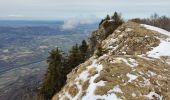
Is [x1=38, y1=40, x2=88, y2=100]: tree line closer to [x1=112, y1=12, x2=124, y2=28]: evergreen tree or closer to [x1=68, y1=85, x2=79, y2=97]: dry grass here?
[x1=112, y1=12, x2=124, y2=28]: evergreen tree

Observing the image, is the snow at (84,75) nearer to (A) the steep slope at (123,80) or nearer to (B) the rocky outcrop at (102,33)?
(A) the steep slope at (123,80)

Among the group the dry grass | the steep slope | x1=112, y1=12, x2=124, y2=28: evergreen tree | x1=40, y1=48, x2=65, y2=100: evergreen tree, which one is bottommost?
x1=40, y1=48, x2=65, y2=100: evergreen tree

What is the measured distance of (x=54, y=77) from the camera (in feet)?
236

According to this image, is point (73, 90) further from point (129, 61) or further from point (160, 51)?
point (160, 51)

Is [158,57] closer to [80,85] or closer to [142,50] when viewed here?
[142,50]

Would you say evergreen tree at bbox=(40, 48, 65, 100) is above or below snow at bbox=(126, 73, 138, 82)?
below

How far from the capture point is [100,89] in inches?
1339

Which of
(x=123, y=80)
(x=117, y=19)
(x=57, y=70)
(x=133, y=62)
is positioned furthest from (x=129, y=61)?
(x=117, y=19)

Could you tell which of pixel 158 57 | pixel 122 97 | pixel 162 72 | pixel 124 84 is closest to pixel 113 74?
pixel 124 84

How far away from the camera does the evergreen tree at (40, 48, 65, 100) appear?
2813 inches

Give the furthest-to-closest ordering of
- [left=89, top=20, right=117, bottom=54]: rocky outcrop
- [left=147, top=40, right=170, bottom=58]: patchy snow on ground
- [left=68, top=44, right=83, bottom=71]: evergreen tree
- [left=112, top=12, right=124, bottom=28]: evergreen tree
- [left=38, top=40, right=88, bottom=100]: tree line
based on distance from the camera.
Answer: [left=112, top=12, right=124, bottom=28]: evergreen tree → [left=89, top=20, right=117, bottom=54]: rocky outcrop → [left=68, top=44, right=83, bottom=71]: evergreen tree → [left=38, top=40, right=88, bottom=100]: tree line → [left=147, top=40, right=170, bottom=58]: patchy snow on ground

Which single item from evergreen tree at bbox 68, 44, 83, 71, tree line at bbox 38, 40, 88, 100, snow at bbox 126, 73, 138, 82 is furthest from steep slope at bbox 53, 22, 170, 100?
evergreen tree at bbox 68, 44, 83, 71

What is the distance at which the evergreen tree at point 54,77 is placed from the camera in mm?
71438

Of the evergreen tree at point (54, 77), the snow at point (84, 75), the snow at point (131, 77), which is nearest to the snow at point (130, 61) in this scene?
the snow at point (131, 77)
